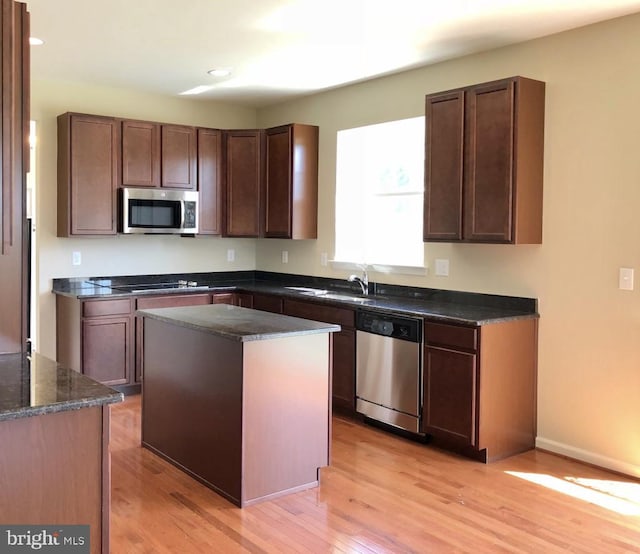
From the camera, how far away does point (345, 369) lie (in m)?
4.85

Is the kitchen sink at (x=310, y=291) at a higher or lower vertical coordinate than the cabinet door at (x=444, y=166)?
lower

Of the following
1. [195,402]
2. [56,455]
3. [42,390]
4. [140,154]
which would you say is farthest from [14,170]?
[140,154]

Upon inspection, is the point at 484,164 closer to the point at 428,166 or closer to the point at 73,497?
the point at 428,166

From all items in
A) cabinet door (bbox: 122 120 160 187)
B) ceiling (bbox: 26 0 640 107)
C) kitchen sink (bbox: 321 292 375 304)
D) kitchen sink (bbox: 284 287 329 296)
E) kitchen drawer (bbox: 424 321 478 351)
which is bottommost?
Result: kitchen drawer (bbox: 424 321 478 351)

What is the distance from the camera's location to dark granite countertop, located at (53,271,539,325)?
4234 millimetres

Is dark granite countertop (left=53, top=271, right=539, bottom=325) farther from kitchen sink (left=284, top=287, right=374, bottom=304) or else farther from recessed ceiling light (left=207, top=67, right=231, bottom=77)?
recessed ceiling light (left=207, top=67, right=231, bottom=77)

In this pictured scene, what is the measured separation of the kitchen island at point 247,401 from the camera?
3309mm

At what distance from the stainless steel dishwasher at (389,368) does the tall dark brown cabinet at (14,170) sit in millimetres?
2427

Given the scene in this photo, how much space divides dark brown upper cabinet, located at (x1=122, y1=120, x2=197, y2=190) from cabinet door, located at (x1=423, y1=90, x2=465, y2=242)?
7.81ft

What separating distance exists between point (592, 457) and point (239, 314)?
225 cm

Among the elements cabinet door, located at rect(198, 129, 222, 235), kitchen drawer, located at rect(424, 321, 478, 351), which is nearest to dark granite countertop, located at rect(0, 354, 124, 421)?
kitchen drawer, located at rect(424, 321, 478, 351)

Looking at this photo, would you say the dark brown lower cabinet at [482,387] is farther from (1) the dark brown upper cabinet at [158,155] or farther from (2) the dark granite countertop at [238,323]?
(1) the dark brown upper cabinet at [158,155]

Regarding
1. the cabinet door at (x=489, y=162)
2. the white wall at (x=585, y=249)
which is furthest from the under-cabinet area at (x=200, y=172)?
the cabinet door at (x=489, y=162)

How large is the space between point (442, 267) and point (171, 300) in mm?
2260
